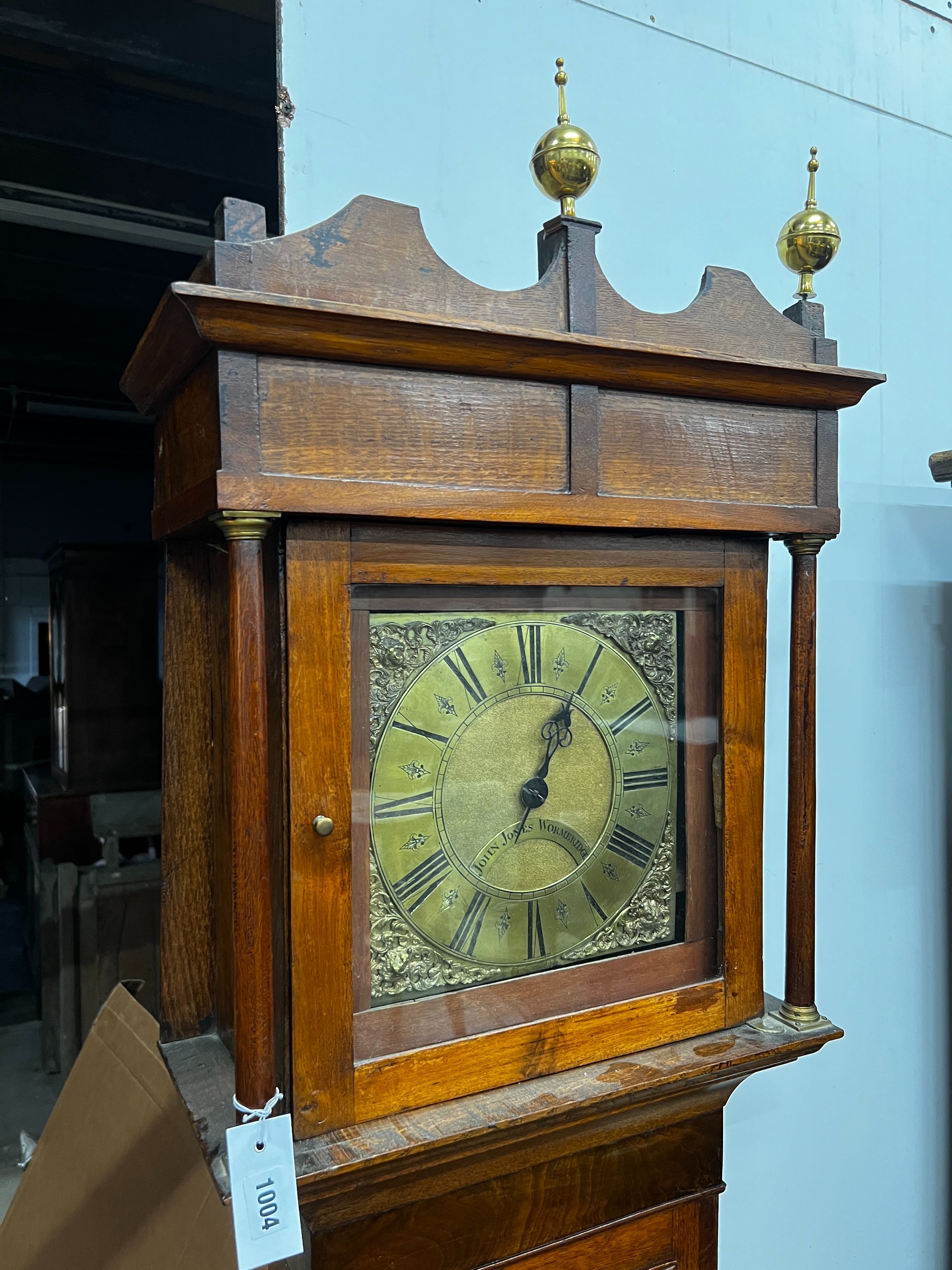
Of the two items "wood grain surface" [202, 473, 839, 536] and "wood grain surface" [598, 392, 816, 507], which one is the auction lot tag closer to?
"wood grain surface" [202, 473, 839, 536]

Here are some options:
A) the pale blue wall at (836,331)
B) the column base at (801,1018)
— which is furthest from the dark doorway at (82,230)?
the column base at (801,1018)

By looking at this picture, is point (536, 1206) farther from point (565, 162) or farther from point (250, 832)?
point (565, 162)

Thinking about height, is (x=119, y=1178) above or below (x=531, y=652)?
below

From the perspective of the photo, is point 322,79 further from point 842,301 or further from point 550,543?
point 842,301

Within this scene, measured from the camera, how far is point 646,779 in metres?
0.84

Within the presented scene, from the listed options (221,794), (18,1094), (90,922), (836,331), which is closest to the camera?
(221,794)

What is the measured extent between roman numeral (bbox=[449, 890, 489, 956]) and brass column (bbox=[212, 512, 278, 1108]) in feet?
0.53

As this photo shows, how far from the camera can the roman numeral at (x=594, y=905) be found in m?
0.81

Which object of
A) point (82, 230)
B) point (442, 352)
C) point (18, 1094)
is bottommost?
point (18, 1094)

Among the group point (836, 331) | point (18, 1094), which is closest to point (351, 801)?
point (836, 331)

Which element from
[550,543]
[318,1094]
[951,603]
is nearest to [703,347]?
[550,543]

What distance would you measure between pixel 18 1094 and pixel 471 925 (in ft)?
9.21

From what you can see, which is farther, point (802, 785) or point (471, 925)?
point (802, 785)

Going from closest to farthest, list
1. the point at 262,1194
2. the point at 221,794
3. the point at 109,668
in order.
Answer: the point at 262,1194, the point at 221,794, the point at 109,668
